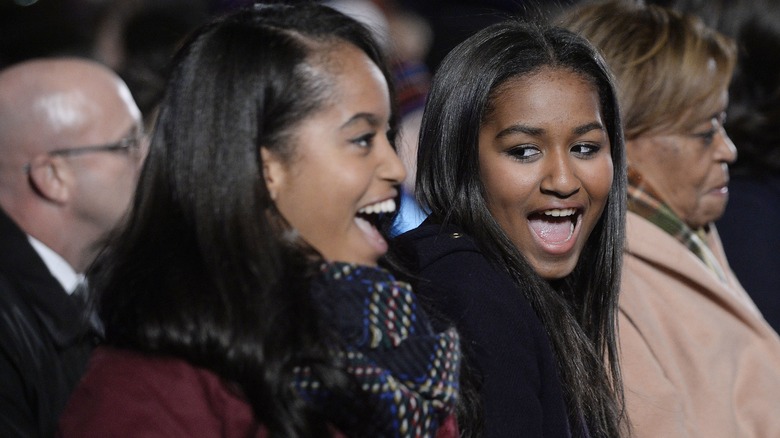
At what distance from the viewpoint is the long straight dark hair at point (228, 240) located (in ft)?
5.81

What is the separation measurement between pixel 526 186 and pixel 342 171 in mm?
548

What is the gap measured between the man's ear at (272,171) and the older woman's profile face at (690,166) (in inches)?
58.7

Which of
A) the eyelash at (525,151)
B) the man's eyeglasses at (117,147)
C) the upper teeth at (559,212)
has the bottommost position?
the man's eyeglasses at (117,147)

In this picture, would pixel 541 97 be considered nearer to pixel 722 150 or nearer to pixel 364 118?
pixel 364 118

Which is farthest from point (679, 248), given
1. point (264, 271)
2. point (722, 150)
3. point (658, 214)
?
point (264, 271)

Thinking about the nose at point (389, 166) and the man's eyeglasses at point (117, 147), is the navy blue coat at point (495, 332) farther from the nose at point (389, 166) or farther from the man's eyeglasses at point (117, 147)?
the man's eyeglasses at point (117, 147)

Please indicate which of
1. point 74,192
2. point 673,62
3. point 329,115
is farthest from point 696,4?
point 329,115

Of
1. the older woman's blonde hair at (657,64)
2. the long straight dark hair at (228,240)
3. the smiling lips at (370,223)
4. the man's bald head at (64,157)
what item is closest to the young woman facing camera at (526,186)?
the smiling lips at (370,223)

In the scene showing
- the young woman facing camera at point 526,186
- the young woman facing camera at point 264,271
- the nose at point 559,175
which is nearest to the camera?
the young woman facing camera at point 264,271

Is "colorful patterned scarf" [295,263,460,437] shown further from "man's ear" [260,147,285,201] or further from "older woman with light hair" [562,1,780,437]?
"older woman with light hair" [562,1,780,437]

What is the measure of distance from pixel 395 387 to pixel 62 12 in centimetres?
446

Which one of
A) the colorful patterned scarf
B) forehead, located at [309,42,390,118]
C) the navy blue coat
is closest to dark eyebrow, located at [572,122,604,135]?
the navy blue coat

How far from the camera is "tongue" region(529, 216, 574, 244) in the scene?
2398mm

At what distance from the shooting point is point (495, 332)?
2137mm
